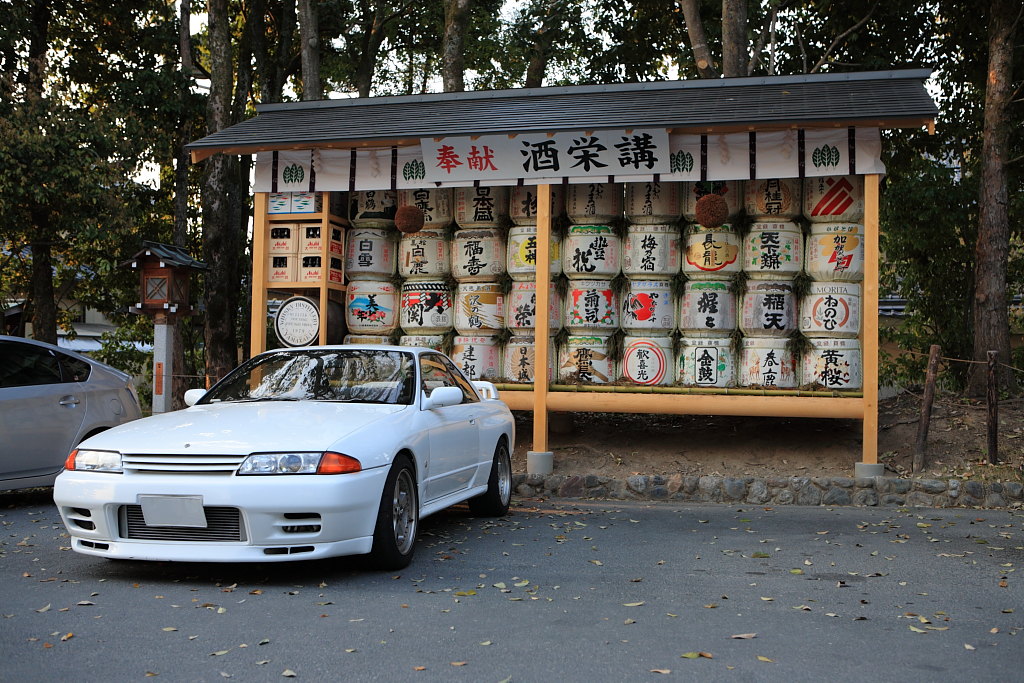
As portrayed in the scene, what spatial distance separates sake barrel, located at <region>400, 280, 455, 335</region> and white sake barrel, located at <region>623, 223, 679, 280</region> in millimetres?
2387

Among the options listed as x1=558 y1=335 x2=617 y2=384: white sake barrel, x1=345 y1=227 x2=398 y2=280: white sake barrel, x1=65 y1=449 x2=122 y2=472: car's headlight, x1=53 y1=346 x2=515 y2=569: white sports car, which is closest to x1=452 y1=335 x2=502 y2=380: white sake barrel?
x1=558 y1=335 x2=617 y2=384: white sake barrel

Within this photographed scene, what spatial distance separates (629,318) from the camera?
11.5 meters

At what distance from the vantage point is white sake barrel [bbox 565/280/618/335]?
1148 cm

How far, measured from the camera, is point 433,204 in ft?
40.7

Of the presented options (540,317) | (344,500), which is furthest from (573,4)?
(344,500)

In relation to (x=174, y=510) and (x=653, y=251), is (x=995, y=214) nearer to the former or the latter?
(x=653, y=251)

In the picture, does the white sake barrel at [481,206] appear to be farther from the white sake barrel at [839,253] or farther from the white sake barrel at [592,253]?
the white sake barrel at [839,253]

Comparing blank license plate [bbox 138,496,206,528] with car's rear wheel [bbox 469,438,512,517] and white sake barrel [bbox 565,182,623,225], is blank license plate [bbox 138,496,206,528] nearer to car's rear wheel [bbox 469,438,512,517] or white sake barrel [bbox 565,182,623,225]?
car's rear wheel [bbox 469,438,512,517]

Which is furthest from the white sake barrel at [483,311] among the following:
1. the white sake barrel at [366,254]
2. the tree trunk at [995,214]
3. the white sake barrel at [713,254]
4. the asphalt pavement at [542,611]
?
the tree trunk at [995,214]

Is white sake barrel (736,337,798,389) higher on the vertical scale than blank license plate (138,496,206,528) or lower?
higher

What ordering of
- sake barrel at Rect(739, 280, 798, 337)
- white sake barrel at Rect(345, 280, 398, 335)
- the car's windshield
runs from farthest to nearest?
1. white sake barrel at Rect(345, 280, 398, 335)
2. sake barrel at Rect(739, 280, 798, 337)
3. the car's windshield

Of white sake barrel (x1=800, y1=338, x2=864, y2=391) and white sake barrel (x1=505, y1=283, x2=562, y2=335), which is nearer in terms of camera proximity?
white sake barrel (x1=800, y1=338, x2=864, y2=391)

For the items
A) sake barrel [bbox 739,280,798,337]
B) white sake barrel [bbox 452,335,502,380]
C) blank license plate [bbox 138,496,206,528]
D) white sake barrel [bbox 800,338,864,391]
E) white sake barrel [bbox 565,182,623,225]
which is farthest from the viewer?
white sake barrel [bbox 452,335,502,380]

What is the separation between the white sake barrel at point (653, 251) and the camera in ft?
37.4
